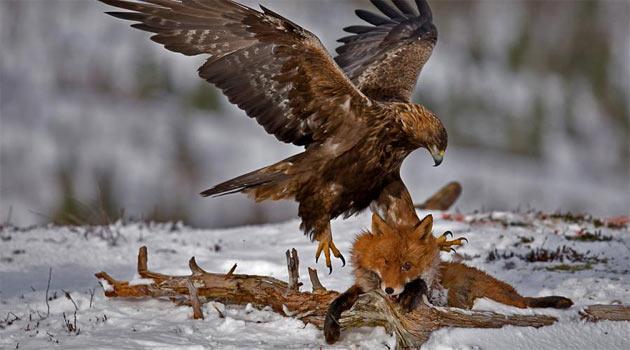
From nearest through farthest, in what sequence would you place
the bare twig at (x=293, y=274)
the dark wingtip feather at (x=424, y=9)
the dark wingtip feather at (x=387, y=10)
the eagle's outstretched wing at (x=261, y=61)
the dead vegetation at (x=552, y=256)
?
the bare twig at (x=293, y=274) → the eagle's outstretched wing at (x=261, y=61) → the dead vegetation at (x=552, y=256) → the dark wingtip feather at (x=424, y=9) → the dark wingtip feather at (x=387, y=10)

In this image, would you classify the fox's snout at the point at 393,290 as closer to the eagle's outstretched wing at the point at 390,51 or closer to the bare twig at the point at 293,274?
the bare twig at the point at 293,274

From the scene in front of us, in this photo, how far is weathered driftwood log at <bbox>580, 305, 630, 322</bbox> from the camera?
5.75 metres

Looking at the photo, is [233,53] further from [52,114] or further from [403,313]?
[52,114]

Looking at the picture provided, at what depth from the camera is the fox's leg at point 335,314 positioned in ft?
18.5

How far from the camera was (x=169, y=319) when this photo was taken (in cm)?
629

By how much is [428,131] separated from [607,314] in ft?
5.85

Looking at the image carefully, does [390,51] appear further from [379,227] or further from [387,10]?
[379,227]

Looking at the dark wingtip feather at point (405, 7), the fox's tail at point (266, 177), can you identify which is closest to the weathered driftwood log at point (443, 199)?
the dark wingtip feather at point (405, 7)

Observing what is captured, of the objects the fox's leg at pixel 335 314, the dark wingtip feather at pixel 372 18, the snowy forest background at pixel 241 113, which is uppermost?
the snowy forest background at pixel 241 113

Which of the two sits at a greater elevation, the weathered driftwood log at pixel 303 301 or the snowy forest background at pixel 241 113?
the snowy forest background at pixel 241 113

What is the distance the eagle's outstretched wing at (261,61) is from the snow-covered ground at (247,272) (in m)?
1.31

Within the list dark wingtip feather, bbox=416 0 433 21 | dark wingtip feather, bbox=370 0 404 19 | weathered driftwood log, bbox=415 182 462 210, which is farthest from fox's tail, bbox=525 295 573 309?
weathered driftwood log, bbox=415 182 462 210

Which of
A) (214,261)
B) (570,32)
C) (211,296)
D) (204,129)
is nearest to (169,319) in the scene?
(211,296)

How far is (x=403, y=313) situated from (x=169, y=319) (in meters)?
1.59
